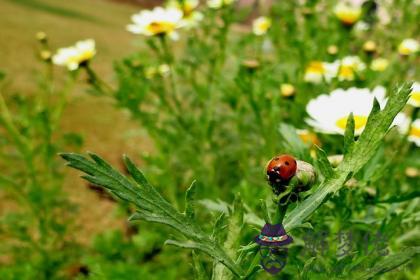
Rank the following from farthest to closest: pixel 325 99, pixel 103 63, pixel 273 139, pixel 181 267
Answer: pixel 103 63 → pixel 181 267 → pixel 273 139 → pixel 325 99

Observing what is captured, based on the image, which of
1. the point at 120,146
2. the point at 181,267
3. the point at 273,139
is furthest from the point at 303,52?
the point at 120,146

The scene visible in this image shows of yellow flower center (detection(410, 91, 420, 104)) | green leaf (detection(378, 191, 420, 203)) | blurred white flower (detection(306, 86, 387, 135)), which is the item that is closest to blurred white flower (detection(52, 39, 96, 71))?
blurred white flower (detection(306, 86, 387, 135))

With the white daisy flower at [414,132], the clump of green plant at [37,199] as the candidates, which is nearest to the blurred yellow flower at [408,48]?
the white daisy flower at [414,132]

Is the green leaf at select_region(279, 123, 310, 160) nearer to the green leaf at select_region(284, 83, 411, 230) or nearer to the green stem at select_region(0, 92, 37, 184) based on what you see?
the green leaf at select_region(284, 83, 411, 230)

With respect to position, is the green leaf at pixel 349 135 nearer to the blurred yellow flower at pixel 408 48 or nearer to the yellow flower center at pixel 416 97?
the yellow flower center at pixel 416 97

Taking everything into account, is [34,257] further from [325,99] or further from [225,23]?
[325,99]

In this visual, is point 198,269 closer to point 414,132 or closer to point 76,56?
point 414,132
